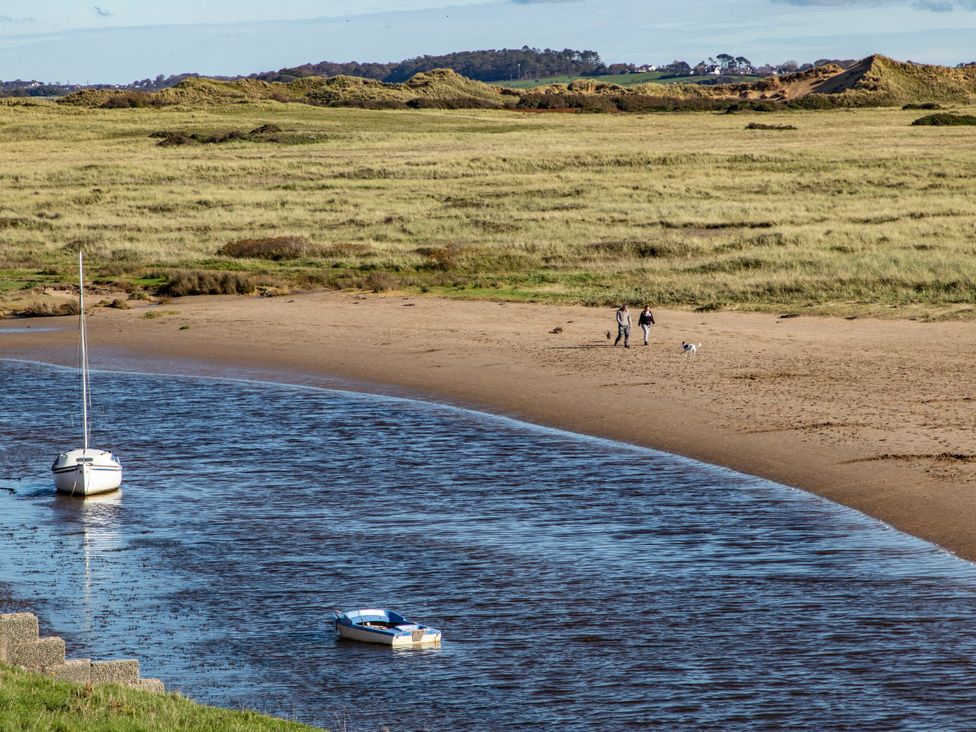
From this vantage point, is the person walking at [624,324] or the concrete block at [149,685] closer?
the concrete block at [149,685]

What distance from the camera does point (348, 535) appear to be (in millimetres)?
18266

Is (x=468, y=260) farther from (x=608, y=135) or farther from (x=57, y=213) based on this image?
(x=608, y=135)

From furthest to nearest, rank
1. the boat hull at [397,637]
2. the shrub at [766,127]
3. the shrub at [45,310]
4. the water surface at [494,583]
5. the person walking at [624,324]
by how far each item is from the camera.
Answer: the shrub at [766,127] < the shrub at [45,310] < the person walking at [624,324] < the boat hull at [397,637] < the water surface at [494,583]

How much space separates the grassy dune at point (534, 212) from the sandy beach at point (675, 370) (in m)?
3.29

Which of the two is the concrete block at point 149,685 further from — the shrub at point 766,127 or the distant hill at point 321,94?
the distant hill at point 321,94

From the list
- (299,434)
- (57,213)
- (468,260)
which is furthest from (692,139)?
(299,434)

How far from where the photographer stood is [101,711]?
9680mm

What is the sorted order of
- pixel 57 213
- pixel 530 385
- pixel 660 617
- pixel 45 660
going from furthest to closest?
1. pixel 57 213
2. pixel 530 385
3. pixel 660 617
4. pixel 45 660

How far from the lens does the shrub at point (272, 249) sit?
4912cm

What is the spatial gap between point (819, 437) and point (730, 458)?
1669mm

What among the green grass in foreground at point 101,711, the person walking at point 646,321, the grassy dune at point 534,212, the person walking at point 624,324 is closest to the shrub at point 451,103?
the grassy dune at point 534,212

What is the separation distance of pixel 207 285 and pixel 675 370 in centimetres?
1882

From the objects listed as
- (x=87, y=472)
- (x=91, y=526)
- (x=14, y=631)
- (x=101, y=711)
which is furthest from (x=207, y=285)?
(x=101, y=711)

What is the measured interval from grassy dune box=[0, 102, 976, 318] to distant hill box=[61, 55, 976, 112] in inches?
1510
